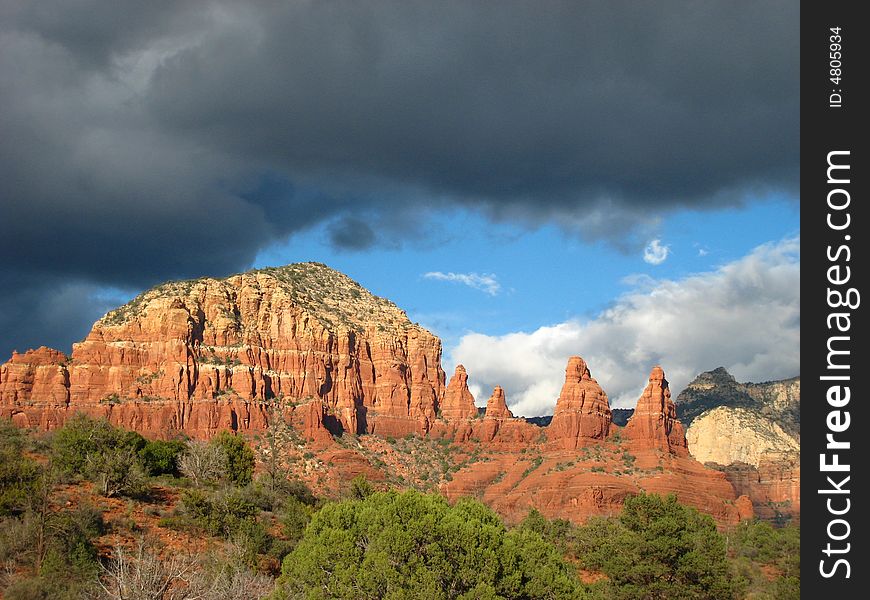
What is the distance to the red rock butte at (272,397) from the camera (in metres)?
162

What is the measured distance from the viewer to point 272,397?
18112cm

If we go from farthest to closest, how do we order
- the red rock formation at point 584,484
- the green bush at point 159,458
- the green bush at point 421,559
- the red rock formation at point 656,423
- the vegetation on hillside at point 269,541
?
the red rock formation at point 656,423 → the red rock formation at point 584,484 → the green bush at point 159,458 → the vegetation on hillside at point 269,541 → the green bush at point 421,559

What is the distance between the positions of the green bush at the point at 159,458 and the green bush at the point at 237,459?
3.91 metres

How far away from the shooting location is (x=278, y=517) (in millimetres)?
61812

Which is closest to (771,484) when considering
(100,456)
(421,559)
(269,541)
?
(269,541)

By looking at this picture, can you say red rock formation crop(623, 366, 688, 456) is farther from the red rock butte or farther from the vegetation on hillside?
the vegetation on hillside

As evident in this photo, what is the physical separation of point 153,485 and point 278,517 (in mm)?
9426

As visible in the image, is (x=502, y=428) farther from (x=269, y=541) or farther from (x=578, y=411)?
(x=269, y=541)

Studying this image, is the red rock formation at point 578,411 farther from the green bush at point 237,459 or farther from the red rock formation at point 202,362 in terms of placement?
the green bush at point 237,459

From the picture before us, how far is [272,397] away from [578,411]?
57773mm

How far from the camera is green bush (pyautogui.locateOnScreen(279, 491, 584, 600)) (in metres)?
33.8

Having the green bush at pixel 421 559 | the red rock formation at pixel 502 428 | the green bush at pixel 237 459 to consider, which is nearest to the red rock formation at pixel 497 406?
the red rock formation at pixel 502 428

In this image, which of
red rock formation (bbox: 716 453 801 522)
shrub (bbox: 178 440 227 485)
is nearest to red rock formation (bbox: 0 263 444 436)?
red rock formation (bbox: 716 453 801 522)
